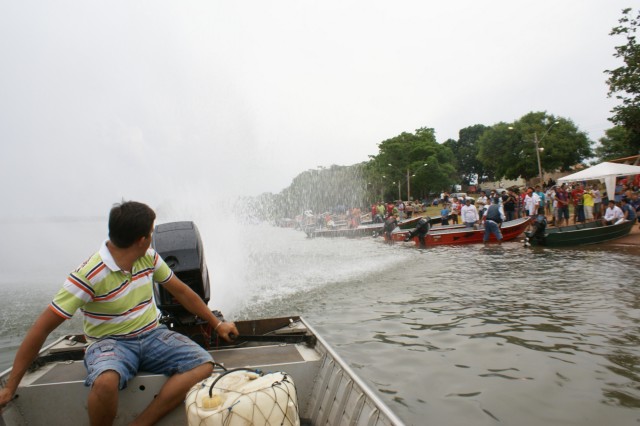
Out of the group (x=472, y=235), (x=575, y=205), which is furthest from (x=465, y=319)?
(x=575, y=205)

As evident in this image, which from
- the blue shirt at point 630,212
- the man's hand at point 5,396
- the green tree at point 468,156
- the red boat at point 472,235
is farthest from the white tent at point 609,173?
the green tree at point 468,156

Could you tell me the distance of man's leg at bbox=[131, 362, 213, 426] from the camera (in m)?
3.14

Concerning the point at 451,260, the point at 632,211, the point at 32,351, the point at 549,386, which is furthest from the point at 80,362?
the point at 632,211

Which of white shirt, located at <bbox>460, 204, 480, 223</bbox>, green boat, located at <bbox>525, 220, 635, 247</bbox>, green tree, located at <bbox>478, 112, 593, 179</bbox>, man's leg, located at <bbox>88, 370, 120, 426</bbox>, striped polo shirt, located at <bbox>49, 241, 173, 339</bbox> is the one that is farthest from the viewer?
green tree, located at <bbox>478, 112, 593, 179</bbox>

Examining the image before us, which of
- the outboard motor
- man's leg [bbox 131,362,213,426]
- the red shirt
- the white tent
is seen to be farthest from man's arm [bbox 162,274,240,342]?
the white tent

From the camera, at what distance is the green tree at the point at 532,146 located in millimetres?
68125

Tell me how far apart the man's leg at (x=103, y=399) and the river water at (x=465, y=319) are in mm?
3260

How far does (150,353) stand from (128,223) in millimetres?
1057

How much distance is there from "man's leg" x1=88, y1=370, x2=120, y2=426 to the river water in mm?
3260

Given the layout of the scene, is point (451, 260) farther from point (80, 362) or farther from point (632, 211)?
point (80, 362)

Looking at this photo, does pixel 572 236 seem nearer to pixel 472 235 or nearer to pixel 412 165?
pixel 472 235

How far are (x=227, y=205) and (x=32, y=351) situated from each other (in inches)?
636

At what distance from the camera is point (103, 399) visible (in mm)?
2936

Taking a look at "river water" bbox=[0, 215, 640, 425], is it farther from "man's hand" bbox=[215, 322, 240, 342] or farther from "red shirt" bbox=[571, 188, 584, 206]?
"red shirt" bbox=[571, 188, 584, 206]
